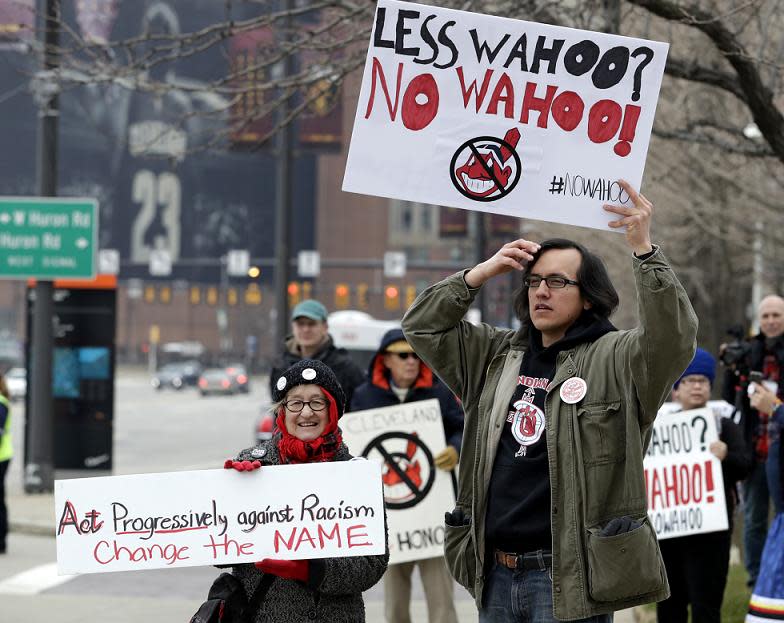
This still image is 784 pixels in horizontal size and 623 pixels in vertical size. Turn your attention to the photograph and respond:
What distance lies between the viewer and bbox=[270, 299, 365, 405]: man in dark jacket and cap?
8.50 metres

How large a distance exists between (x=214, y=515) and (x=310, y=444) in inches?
14.6

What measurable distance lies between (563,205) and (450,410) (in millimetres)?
3308

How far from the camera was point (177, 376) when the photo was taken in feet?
238

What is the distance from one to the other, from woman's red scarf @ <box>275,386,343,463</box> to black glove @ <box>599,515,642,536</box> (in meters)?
0.92

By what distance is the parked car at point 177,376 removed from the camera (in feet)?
237

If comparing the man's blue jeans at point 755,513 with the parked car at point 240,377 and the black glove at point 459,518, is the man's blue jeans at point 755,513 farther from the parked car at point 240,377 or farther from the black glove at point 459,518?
the parked car at point 240,377

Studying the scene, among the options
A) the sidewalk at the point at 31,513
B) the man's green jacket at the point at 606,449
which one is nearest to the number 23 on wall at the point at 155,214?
the sidewalk at the point at 31,513

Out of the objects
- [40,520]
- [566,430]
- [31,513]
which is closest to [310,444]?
[566,430]

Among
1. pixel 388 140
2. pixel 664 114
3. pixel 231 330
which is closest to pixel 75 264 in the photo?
pixel 664 114

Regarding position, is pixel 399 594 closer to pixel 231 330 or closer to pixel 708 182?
pixel 708 182

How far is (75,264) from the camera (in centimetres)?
1616

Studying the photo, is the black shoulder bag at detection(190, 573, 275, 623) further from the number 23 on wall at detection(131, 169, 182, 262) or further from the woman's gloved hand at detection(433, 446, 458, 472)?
the number 23 on wall at detection(131, 169, 182, 262)

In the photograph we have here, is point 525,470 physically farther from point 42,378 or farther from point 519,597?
point 42,378

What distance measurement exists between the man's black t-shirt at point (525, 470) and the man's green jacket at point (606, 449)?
0.10 ft
